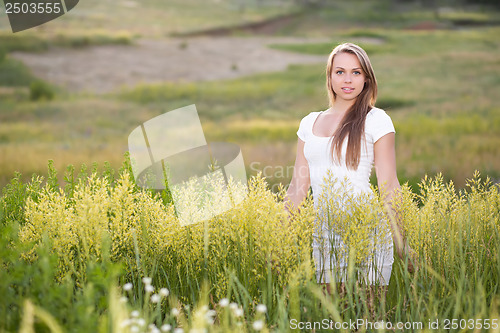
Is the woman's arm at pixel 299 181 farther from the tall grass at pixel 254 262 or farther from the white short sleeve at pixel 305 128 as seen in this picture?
the tall grass at pixel 254 262

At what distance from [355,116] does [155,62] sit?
1045 inches

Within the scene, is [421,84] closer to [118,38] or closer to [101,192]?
[118,38]

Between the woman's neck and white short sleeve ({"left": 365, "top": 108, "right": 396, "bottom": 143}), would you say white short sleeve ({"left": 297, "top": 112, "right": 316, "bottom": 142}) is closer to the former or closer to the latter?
the woman's neck

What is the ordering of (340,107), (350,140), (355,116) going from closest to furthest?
(350,140) → (355,116) → (340,107)

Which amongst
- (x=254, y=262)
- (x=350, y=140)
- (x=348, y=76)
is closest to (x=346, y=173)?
(x=350, y=140)

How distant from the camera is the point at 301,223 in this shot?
114 inches

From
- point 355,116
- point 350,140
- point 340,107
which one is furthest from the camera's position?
point 340,107

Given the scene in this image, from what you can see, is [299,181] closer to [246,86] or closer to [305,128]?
[305,128]

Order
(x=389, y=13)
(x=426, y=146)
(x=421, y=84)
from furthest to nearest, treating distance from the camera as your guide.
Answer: (x=389, y=13) < (x=421, y=84) < (x=426, y=146)

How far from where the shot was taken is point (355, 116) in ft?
10.4

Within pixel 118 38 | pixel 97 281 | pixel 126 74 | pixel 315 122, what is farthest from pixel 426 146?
pixel 118 38

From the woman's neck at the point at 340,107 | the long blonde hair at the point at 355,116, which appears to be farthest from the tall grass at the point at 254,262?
the woman's neck at the point at 340,107

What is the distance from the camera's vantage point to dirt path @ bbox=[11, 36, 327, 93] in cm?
2490

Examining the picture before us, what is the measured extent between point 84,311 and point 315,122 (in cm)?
187
